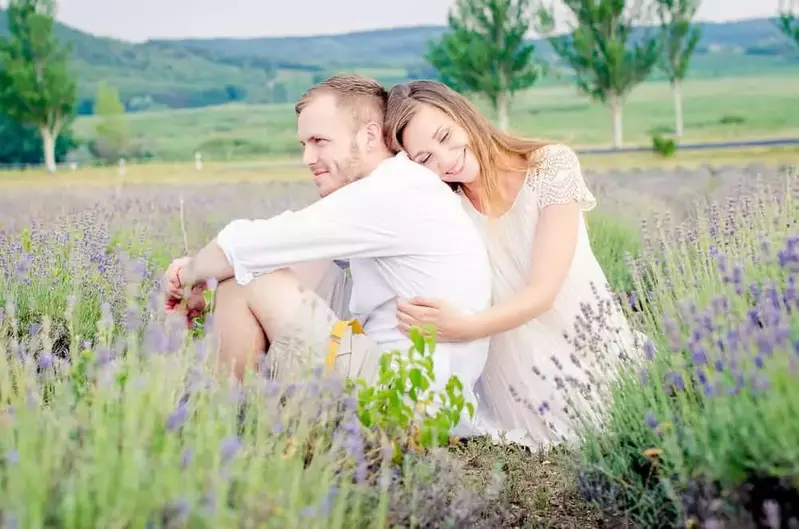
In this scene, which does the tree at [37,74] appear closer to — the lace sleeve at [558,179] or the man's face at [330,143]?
the man's face at [330,143]

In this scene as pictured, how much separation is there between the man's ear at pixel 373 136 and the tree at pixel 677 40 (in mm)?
8913

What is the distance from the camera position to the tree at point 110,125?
33.4 ft

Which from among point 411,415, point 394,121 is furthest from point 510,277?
point 411,415

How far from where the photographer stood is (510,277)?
2.88 metres

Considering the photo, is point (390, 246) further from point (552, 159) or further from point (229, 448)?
point (229, 448)

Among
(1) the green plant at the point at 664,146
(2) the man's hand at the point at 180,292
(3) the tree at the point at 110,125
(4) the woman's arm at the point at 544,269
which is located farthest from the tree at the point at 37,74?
(4) the woman's arm at the point at 544,269

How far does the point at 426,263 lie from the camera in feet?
8.18

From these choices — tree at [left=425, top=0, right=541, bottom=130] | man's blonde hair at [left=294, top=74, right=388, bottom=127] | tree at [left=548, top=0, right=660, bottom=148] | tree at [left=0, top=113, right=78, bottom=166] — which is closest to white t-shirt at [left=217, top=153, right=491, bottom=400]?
man's blonde hair at [left=294, top=74, right=388, bottom=127]

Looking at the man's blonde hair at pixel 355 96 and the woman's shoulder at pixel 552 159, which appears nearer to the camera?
the man's blonde hair at pixel 355 96

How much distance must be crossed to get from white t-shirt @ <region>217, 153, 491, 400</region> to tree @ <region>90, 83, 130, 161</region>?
26.4ft

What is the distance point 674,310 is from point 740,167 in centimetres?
644

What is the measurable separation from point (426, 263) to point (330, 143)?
17.5 inches

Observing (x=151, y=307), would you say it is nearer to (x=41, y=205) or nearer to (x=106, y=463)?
(x=106, y=463)

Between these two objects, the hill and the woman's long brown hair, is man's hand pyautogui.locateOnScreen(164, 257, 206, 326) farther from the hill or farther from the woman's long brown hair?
the hill
